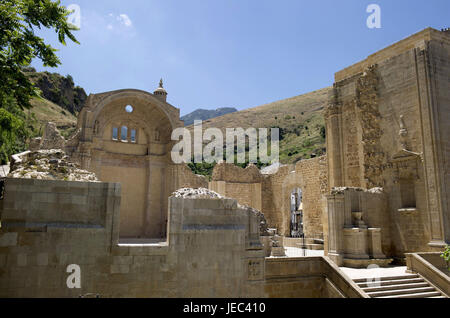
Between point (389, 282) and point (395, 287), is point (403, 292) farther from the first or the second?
point (389, 282)

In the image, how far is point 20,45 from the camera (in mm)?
6984

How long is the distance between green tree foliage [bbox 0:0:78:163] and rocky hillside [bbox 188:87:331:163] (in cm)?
5215

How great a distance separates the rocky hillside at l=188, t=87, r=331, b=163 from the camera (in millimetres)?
63656

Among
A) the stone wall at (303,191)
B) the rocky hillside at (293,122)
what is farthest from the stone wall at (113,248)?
the rocky hillside at (293,122)

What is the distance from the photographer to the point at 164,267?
7.49 metres

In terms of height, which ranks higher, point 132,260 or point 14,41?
point 14,41

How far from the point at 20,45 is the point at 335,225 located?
12.3 m

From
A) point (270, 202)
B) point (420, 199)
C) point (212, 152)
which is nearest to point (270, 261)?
point (420, 199)

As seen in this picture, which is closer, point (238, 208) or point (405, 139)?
point (238, 208)

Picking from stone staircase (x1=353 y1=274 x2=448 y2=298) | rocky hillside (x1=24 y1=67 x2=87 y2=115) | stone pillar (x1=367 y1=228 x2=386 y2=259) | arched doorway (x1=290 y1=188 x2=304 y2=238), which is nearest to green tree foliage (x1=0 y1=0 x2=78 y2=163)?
stone staircase (x1=353 y1=274 x2=448 y2=298)

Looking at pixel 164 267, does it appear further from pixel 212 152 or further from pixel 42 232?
pixel 212 152

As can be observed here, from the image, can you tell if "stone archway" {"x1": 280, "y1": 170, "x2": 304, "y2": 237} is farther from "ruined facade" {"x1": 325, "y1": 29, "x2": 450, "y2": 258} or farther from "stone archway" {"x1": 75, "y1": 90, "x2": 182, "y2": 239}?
"stone archway" {"x1": 75, "y1": 90, "x2": 182, "y2": 239}

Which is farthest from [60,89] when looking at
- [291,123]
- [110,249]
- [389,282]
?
[389,282]
